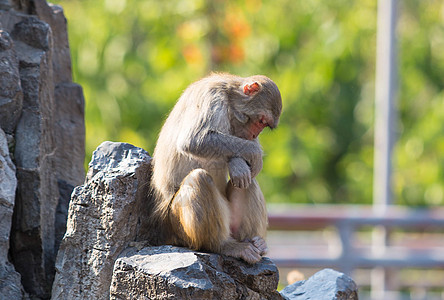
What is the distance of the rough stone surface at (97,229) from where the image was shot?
14.3ft

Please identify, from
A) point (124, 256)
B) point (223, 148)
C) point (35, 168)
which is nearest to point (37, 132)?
point (35, 168)

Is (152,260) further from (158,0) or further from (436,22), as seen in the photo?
(436,22)

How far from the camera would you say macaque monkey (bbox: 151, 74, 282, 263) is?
4.37 m

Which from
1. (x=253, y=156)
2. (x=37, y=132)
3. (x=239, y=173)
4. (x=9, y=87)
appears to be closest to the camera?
(x=239, y=173)

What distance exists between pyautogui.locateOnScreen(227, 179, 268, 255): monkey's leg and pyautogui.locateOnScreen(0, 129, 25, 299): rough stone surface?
139 centimetres

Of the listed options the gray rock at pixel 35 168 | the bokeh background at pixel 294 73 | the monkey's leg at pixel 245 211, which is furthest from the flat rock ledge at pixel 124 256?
the bokeh background at pixel 294 73

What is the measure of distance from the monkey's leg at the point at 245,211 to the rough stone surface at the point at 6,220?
4.55 ft

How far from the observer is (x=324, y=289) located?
5184mm

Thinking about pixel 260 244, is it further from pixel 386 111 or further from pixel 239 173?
pixel 386 111

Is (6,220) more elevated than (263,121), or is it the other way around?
(263,121)

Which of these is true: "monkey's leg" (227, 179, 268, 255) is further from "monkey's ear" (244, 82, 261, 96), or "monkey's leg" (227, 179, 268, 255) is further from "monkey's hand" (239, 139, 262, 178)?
"monkey's ear" (244, 82, 261, 96)

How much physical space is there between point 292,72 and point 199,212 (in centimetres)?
1049

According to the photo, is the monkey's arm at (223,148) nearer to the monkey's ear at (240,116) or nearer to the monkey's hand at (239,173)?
the monkey's hand at (239,173)

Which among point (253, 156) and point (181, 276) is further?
point (253, 156)
